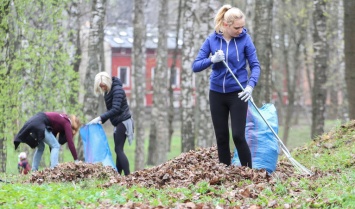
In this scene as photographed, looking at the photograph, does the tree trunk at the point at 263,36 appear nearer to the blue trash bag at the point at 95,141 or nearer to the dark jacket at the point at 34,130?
the blue trash bag at the point at 95,141

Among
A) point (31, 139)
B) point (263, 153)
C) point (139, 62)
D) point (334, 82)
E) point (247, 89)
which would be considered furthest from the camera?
point (334, 82)

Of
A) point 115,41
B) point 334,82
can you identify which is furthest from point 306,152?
point 115,41

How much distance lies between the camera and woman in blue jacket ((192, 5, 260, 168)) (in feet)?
34.6

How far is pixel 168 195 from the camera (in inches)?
364

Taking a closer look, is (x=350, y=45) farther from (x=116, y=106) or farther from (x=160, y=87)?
(x=160, y=87)

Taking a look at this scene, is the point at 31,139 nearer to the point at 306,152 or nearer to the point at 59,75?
the point at 306,152

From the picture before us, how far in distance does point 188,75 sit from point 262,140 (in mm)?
11234

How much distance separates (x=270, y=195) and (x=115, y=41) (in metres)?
61.9

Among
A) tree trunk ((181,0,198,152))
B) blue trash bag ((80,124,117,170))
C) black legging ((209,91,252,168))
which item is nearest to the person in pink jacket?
blue trash bag ((80,124,117,170))

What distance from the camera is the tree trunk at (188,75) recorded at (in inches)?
864

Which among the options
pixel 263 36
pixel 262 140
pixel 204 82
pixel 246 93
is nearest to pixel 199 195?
pixel 246 93

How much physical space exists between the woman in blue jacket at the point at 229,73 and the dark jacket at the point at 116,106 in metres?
3.05

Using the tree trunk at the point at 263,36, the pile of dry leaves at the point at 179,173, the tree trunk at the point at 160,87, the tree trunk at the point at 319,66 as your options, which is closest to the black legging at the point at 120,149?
the pile of dry leaves at the point at 179,173

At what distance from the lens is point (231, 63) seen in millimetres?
10672
